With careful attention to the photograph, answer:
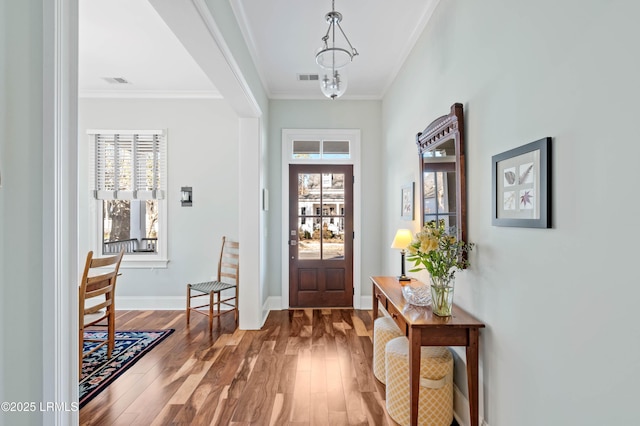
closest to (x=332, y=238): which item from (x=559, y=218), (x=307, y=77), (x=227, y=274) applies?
(x=227, y=274)

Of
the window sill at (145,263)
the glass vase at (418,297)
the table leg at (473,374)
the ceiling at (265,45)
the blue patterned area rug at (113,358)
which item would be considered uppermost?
the ceiling at (265,45)

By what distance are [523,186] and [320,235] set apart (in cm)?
327

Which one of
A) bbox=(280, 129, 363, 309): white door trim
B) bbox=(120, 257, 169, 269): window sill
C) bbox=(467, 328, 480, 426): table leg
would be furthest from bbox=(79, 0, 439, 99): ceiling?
bbox=(467, 328, 480, 426): table leg

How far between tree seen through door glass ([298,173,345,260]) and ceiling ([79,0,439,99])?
1221 mm

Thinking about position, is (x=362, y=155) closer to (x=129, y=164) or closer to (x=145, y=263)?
(x=129, y=164)

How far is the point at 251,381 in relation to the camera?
2641 mm

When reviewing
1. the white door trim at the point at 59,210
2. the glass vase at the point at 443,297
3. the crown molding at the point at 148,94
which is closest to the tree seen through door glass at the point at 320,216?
the crown molding at the point at 148,94

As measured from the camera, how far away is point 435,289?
6.47 feet

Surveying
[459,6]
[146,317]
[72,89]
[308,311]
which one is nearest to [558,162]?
[459,6]

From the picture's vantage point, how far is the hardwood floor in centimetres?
220

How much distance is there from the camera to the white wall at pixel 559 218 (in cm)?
102

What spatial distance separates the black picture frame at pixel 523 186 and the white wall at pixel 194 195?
360 centimetres

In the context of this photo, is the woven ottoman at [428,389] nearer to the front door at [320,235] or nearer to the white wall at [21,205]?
the white wall at [21,205]

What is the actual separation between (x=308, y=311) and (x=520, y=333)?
3.28 m
